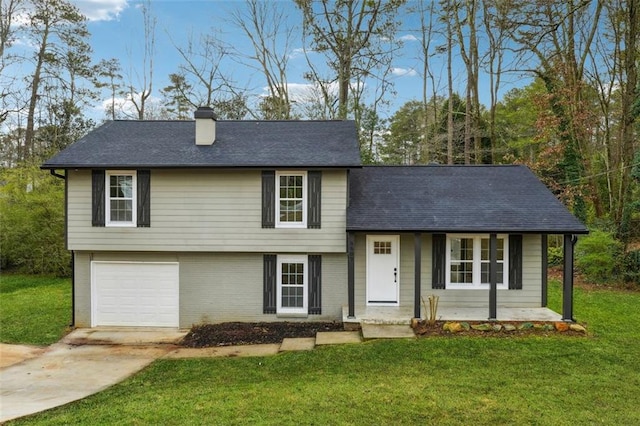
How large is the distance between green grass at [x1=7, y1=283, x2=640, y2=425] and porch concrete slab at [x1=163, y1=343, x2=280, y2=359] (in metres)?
0.35

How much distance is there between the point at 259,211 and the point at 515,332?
22.2 feet

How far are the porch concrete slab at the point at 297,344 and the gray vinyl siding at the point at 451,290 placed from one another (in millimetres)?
2186

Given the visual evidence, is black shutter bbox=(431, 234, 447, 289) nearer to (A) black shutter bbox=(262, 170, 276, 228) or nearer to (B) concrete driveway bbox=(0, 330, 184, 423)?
(A) black shutter bbox=(262, 170, 276, 228)

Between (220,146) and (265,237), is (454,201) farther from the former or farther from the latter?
(220,146)

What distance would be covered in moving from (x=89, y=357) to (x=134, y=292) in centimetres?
244

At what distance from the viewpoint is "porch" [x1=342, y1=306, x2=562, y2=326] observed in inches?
386

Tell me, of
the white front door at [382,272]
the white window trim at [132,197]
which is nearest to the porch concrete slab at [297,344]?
the white front door at [382,272]

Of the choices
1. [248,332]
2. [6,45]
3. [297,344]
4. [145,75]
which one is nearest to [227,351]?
[248,332]

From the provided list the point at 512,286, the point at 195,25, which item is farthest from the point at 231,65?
the point at 512,286

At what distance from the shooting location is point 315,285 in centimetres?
1078

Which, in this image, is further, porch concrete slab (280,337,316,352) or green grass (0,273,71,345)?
green grass (0,273,71,345)

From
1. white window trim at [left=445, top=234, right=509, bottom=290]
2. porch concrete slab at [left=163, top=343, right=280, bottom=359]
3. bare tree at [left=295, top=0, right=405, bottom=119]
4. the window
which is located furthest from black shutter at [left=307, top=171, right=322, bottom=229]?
bare tree at [left=295, top=0, right=405, bottom=119]

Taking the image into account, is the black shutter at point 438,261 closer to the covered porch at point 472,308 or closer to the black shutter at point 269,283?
the covered porch at point 472,308

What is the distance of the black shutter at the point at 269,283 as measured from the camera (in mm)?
10781
